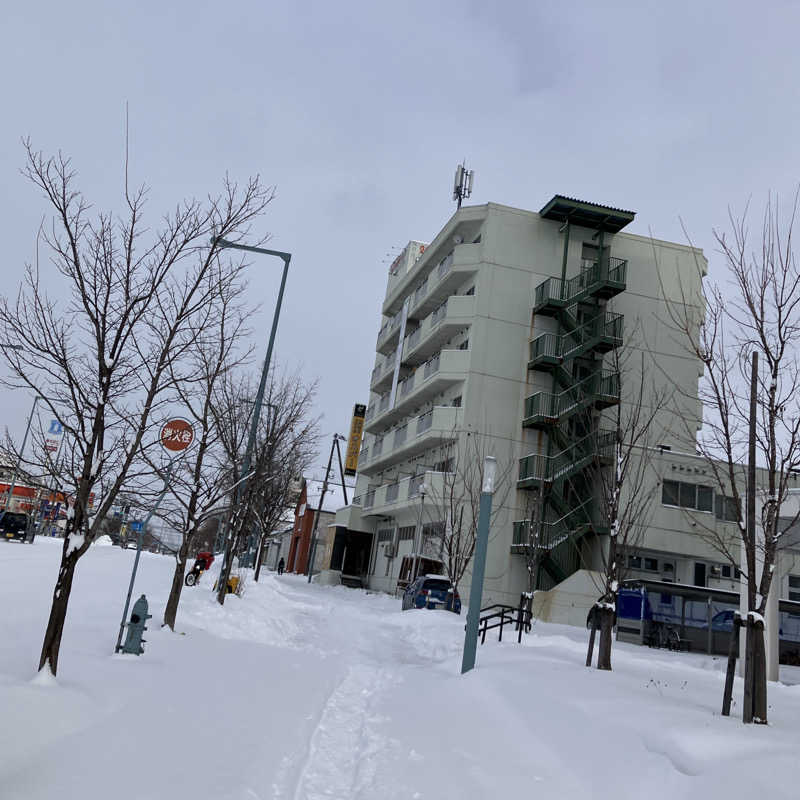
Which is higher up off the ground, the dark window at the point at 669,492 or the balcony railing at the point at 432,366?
the balcony railing at the point at 432,366

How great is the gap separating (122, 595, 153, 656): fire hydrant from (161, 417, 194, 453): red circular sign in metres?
2.07

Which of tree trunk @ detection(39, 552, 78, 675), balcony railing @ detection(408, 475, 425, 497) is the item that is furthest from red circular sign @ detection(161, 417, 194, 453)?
balcony railing @ detection(408, 475, 425, 497)

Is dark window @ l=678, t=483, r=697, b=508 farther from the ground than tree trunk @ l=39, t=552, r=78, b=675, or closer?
farther from the ground

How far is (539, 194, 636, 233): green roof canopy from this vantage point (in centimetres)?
3522

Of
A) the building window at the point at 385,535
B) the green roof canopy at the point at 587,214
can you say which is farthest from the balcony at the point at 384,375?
the green roof canopy at the point at 587,214

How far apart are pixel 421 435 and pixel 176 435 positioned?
90.3 feet

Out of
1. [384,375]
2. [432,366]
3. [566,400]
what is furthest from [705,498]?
[384,375]

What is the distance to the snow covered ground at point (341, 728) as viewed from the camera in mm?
5348

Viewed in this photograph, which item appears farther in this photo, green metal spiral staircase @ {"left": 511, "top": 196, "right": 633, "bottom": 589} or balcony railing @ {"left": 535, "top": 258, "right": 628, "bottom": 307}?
balcony railing @ {"left": 535, "top": 258, "right": 628, "bottom": 307}

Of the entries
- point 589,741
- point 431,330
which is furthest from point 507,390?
point 589,741

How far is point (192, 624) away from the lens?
14680 mm

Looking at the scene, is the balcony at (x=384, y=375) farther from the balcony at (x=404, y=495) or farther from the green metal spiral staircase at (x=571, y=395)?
Result: the green metal spiral staircase at (x=571, y=395)

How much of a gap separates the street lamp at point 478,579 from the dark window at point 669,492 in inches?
731

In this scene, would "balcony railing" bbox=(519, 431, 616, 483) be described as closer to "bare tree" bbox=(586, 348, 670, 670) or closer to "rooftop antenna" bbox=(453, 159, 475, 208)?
"bare tree" bbox=(586, 348, 670, 670)
